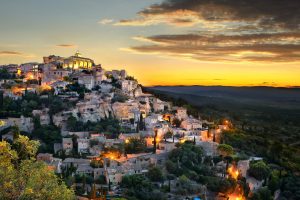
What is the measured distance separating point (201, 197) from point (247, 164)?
5.62m

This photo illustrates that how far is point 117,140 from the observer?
25.5 meters

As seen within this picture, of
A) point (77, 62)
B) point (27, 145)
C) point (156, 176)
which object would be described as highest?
point (77, 62)

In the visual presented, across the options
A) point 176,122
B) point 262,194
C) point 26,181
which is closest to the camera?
point 26,181

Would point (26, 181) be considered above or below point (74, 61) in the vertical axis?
below

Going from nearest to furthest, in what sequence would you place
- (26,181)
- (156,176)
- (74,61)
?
(26,181) → (156,176) → (74,61)

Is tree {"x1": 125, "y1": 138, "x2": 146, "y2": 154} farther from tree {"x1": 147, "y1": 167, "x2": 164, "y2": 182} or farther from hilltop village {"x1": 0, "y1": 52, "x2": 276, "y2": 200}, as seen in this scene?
tree {"x1": 147, "y1": 167, "x2": 164, "y2": 182}

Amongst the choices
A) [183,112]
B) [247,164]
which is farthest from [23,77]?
[247,164]

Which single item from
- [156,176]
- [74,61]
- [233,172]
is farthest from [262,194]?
[74,61]

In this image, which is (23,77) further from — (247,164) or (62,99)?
(247,164)

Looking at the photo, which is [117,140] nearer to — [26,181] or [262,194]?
[262,194]

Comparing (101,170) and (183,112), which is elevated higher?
(183,112)

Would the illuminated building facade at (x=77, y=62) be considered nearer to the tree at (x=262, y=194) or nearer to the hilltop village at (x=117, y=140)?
the hilltop village at (x=117, y=140)

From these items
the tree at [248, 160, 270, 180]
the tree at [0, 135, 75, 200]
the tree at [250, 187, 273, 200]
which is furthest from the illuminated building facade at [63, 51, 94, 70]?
the tree at [0, 135, 75, 200]

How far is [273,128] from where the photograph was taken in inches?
1858
